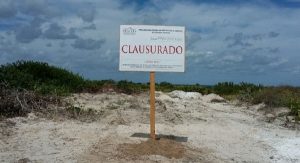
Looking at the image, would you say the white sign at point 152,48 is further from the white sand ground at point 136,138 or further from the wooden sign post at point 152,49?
the white sand ground at point 136,138

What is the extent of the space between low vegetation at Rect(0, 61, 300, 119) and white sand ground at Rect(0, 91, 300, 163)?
2.37 feet

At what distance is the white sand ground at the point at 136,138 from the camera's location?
10859 millimetres

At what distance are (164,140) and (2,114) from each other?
4.59 meters

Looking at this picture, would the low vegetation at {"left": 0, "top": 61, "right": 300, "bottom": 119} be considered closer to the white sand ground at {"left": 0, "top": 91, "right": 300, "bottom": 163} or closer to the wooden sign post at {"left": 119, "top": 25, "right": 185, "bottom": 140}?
the white sand ground at {"left": 0, "top": 91, "right": 300, "bottom": 163}

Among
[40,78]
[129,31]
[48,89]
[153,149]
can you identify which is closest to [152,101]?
[153,149]

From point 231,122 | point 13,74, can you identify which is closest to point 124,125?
point 231,122

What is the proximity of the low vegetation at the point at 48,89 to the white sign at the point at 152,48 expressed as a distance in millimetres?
3504

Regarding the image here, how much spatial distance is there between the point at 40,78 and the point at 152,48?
8.77m

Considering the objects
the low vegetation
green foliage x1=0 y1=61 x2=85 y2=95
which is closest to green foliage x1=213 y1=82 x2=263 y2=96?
the low vegetation

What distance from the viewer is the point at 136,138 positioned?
39.4ft

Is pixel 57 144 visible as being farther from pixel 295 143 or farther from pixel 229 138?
pixel 295 143

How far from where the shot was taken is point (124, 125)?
13531 mm

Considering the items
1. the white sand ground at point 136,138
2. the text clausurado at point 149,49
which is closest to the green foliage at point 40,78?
the white sand ground at point 136,138

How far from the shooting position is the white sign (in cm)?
1160
